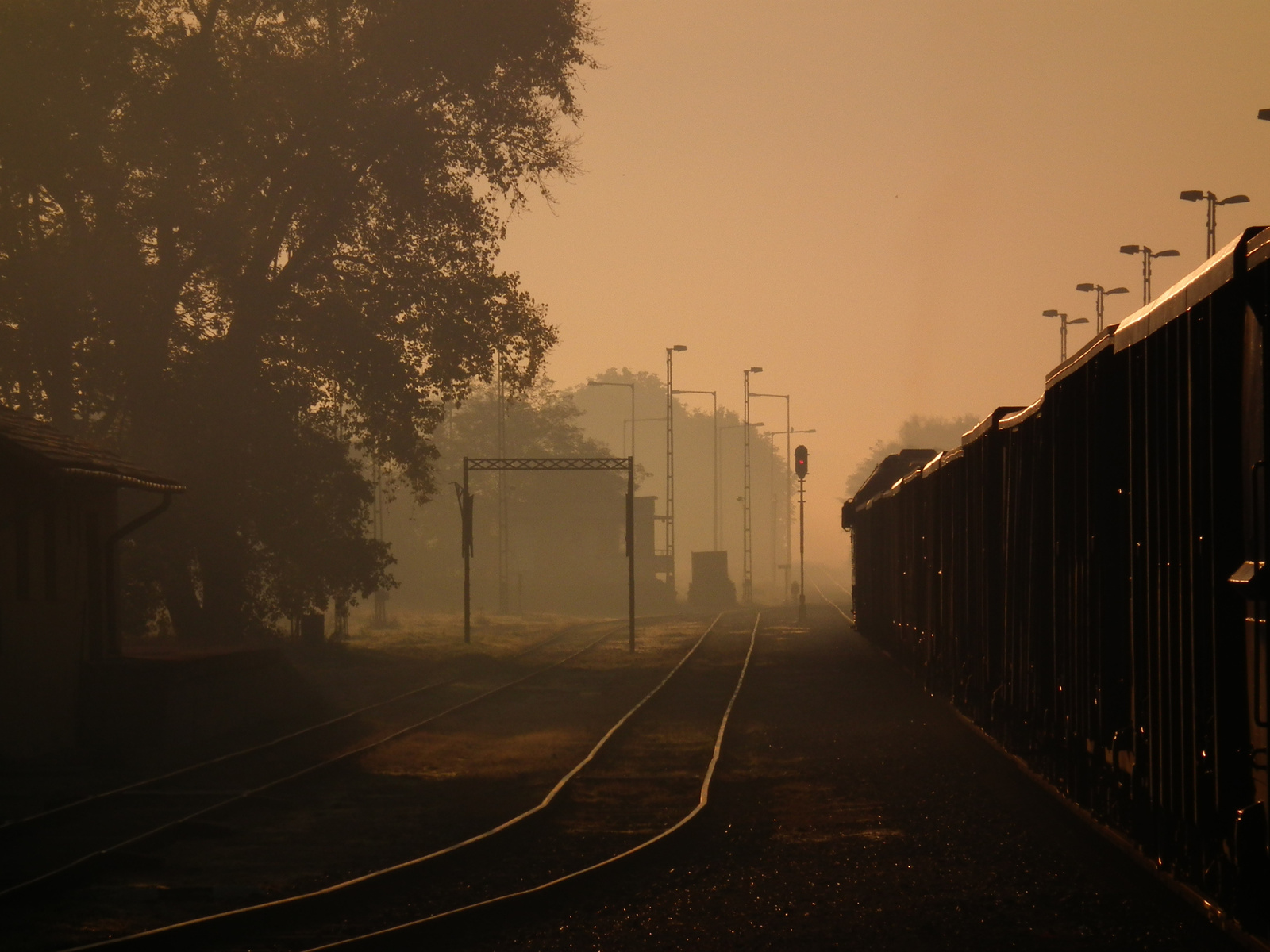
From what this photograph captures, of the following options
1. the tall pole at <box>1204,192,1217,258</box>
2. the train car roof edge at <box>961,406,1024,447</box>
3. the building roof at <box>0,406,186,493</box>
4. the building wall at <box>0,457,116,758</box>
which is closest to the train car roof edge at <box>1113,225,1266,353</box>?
the train car roof edge at <box>961,406,1024,447</box>

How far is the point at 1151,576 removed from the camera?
22.2 ft

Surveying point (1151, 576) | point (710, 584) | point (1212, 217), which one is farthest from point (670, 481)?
point (1151, 576)

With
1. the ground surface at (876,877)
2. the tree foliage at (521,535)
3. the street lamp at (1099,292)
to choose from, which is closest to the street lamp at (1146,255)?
the street lamp at (1099,292)

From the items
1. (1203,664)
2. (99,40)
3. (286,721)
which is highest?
(99,40)

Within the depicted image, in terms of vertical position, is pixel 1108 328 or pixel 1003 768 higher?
pixel 1108 328

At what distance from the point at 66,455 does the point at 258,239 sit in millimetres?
14229

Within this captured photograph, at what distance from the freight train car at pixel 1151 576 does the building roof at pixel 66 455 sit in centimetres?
955

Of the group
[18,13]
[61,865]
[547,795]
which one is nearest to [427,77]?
[18,13]

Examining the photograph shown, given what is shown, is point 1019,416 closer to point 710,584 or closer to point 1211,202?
point 1211,202

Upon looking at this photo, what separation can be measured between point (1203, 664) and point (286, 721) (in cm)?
1453

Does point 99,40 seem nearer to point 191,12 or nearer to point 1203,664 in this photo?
point 191,12

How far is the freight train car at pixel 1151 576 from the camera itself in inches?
217

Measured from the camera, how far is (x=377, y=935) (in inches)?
271

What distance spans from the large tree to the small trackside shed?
1058 cm
